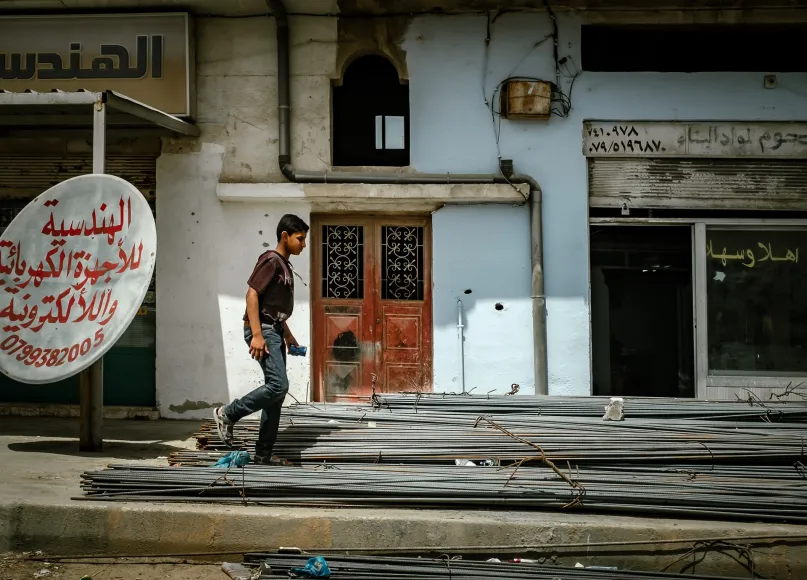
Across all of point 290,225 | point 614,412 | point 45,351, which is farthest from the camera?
point 45,351

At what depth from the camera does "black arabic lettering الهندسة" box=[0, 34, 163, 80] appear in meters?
8.80

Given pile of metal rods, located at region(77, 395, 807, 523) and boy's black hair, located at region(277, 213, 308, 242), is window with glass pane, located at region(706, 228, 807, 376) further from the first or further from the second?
boy's black hair, located at region(277, 213, 308, 242)

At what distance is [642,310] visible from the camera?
9266 millimetres

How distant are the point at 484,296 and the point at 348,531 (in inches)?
170

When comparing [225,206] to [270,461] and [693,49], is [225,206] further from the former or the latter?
[693,49]

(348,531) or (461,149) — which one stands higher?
(461,149)

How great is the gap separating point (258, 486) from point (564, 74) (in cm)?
561

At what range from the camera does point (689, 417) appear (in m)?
6.46

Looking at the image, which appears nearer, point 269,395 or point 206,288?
point 269,395

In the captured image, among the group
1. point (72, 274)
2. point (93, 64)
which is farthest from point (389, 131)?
point (72, 274)

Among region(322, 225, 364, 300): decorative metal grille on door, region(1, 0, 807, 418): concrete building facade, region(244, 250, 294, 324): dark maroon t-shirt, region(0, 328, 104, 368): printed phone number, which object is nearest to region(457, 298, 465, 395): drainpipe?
region(1, 0, 807, 418): concrete building facade

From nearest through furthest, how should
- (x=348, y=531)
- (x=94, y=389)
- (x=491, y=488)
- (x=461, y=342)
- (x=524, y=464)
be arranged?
(x=348, y=531)
(x=491, y=488)
(x=524, y=464)
(x=94, y=389)
(x=461, y=342)

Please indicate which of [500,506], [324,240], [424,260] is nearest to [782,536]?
[500,506]

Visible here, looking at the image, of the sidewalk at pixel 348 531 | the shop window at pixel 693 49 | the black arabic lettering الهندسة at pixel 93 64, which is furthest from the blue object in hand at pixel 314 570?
the shop window at pixel 693 49
